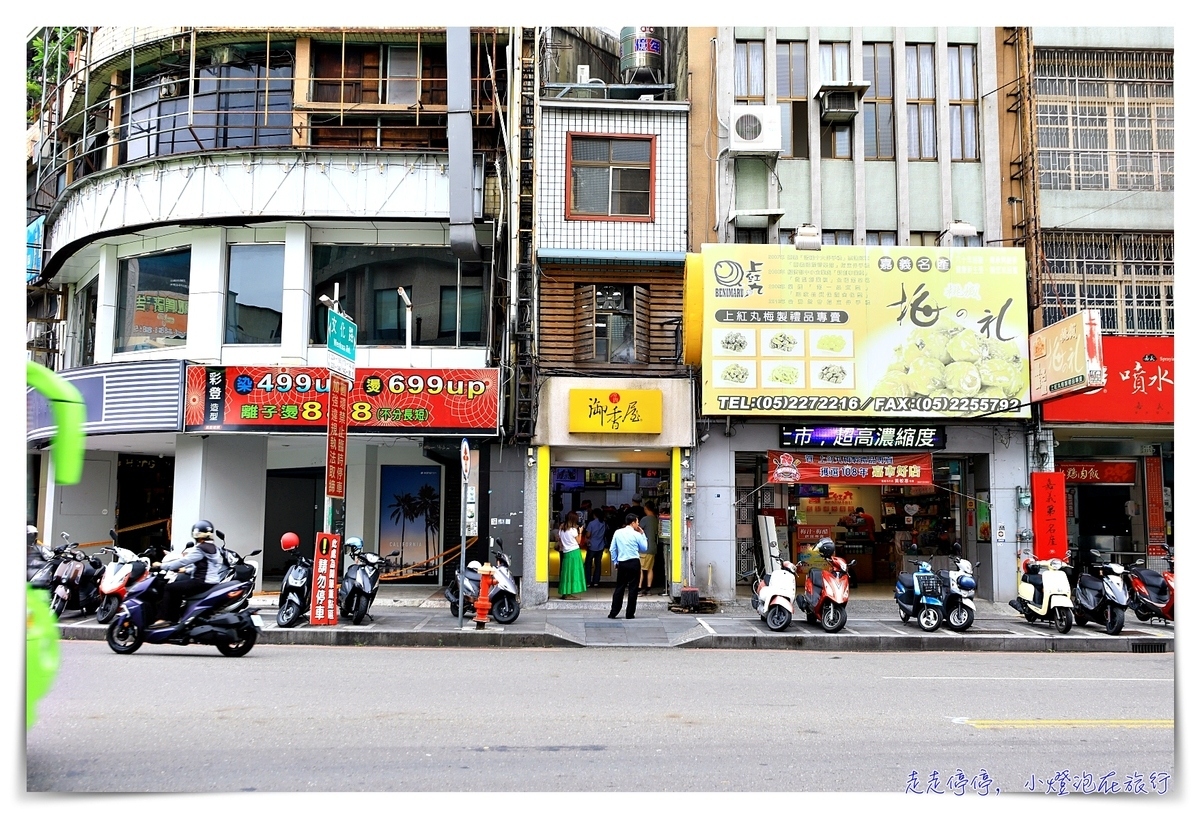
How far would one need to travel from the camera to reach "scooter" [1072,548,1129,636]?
47.5 feet

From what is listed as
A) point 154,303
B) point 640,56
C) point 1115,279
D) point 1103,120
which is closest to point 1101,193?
point 1103,120

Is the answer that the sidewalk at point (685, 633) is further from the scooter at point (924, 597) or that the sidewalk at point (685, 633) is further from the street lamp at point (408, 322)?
the street lamp at point (408, 322)

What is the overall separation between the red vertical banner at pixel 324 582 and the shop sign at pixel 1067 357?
468 inches

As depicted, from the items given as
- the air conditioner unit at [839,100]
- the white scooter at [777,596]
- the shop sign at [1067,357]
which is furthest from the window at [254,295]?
the shop sign at [1067,357]

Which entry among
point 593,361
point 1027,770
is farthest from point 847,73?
point 1027,770

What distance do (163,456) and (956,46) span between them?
63.2 feet

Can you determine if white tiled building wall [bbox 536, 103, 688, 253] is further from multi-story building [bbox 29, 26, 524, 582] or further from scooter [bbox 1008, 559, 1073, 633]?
scooter [bbox 1008, 559, 1073, 633]

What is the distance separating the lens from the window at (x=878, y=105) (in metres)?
18.9

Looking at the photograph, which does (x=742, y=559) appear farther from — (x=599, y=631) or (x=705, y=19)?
(x=705, y=19)

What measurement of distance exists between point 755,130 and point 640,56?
134 inches

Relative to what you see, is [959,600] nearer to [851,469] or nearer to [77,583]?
[851,469]

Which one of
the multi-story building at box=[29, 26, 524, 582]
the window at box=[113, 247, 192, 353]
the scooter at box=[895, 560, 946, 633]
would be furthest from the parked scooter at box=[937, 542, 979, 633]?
the window at box=[113, 247, 192, 353]

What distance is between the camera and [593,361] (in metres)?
18.1

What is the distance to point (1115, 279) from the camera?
60.7 feet
